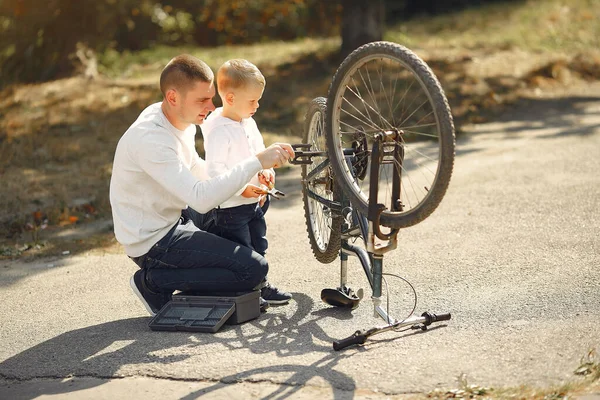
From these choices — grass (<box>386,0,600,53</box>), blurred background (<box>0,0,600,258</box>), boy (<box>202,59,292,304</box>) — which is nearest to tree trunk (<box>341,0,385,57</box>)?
blurred background (<box>0,0,600,258</box>)

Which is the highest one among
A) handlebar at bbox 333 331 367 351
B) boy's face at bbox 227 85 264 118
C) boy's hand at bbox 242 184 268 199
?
boy's face at bbox 227 85 264 118

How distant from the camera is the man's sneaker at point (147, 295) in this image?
435cm

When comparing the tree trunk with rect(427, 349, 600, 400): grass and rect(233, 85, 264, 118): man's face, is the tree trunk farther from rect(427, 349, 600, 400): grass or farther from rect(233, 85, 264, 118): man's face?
rect(427, 349, 600, 400): grass

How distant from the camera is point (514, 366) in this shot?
11.2 feet

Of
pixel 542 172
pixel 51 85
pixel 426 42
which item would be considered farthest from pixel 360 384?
pixel 426 42

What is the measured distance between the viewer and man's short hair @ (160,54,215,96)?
411cm

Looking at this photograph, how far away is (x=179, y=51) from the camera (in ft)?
45.8

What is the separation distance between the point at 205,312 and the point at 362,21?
6.97m

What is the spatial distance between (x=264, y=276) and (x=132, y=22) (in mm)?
10786

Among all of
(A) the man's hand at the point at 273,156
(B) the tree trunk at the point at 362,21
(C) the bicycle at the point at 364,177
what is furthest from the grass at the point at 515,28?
(A) the man's hand at the point at 273,156

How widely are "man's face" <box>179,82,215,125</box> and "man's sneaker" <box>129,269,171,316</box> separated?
0.85 m

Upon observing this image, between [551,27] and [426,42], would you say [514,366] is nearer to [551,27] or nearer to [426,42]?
[426,42]

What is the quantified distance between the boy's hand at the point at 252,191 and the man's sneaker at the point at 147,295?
0.67 m

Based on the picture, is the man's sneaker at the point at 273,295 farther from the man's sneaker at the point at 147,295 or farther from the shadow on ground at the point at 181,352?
the man's sneaker at the point at 147,295
